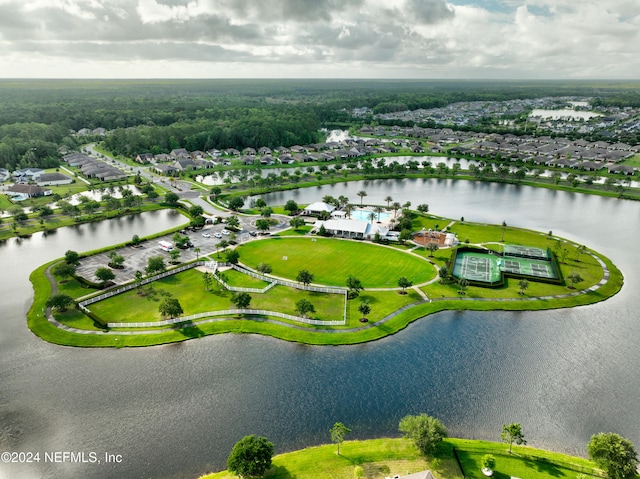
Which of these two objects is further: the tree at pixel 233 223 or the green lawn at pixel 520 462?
the tree at pixel 233 223

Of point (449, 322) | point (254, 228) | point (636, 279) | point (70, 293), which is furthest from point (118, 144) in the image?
point (636, 279)

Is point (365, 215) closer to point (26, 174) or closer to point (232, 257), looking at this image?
point (232, 257)

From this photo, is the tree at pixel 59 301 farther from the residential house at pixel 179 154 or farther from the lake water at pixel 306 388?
the residential house at pixel 179 154

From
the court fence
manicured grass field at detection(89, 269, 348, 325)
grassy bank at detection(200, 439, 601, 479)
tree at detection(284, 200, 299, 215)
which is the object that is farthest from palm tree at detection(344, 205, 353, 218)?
grassy bank at detection(200, 439, 601, 479)

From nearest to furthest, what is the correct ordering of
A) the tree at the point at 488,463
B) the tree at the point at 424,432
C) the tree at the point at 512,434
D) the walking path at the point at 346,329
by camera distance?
the tree at the point at 488,463 → the tree at the point at 424,432 → the tree at the point at 512,434 → the walking path at the point at 346,329

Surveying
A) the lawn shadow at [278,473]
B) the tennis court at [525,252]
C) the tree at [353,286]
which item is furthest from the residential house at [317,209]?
the lawn shadow at [278,473]

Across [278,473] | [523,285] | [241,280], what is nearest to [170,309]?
[241,280]

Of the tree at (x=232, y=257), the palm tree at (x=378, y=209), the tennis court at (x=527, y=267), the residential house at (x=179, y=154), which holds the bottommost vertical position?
the tennis court at (x=527, y=267)

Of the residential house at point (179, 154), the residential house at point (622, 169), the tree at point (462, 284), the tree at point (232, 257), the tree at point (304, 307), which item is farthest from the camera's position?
the residential house at point (179, 154)

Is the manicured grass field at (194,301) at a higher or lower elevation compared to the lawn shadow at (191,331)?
higher
